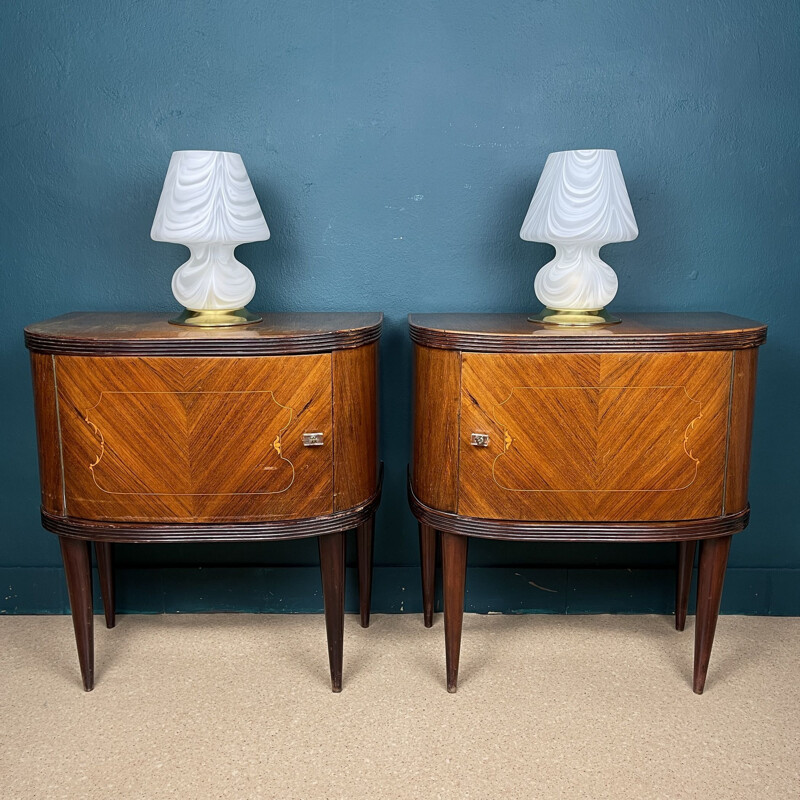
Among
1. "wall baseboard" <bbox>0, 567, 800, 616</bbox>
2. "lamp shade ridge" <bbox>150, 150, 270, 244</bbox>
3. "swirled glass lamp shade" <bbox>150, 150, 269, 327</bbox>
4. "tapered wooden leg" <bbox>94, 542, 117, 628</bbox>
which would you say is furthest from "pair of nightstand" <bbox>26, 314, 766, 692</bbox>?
"wall baseboard" <bbox>0, 567, 800, 616</bbox>

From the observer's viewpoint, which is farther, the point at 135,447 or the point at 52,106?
the point at 52,106

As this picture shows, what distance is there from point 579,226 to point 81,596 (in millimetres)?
1467

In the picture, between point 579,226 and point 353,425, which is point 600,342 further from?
point 353,425

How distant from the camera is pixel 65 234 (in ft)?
7.11

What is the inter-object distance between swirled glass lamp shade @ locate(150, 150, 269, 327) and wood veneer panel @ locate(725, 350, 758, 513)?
1130 mm

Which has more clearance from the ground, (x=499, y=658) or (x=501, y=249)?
(x=501, y=249)

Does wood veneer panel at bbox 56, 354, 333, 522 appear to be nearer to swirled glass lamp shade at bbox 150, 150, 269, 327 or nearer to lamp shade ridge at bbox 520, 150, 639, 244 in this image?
swirled glass lamp shade at bbox 150, 150, 269, 327

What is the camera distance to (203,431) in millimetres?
1752

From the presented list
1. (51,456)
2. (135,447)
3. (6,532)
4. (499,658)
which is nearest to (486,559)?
(499,658)

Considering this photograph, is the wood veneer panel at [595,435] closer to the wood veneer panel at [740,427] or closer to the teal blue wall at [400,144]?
the wood veneer panel at [740,427]

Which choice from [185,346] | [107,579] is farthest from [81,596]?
[185,346]

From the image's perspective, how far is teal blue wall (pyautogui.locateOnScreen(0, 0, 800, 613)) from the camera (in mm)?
2068

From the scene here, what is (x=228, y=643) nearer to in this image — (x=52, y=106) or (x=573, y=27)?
(x=52, y=106)

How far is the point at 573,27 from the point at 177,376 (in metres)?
1.35
